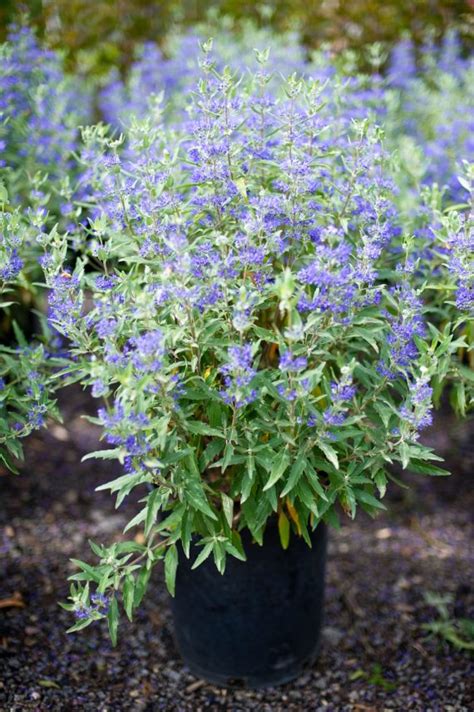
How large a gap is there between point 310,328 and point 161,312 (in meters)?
0.43

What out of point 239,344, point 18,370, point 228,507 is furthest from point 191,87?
point 228,507

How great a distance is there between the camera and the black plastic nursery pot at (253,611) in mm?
2795

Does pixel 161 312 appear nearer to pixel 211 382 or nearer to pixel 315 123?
pixel 211 382

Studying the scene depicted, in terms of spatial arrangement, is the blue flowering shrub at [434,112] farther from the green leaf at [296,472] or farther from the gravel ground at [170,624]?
the gravel ground at [170,624]

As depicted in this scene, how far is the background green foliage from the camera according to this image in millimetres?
6035

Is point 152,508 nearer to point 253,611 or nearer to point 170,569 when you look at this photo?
point 170,569

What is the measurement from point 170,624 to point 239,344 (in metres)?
1.60

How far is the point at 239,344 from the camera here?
2221 millimetres

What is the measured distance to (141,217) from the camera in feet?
8.11

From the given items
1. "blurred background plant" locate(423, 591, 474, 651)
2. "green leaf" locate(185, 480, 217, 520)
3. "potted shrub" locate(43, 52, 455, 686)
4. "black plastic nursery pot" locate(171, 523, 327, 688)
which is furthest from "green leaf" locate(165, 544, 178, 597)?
"blurred background plant" locate(423, 591, 474, 651)

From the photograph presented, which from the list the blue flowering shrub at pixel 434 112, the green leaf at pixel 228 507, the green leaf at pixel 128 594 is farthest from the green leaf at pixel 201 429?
the blue flowering shrub at pixel 434 112

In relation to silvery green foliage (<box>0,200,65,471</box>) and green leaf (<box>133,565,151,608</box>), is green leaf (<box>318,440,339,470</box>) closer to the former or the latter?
green leaf (<box>133,565,151,608</box>)

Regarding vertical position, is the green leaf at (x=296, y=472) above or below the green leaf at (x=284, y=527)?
above

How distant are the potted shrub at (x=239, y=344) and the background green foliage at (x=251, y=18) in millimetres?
3516
